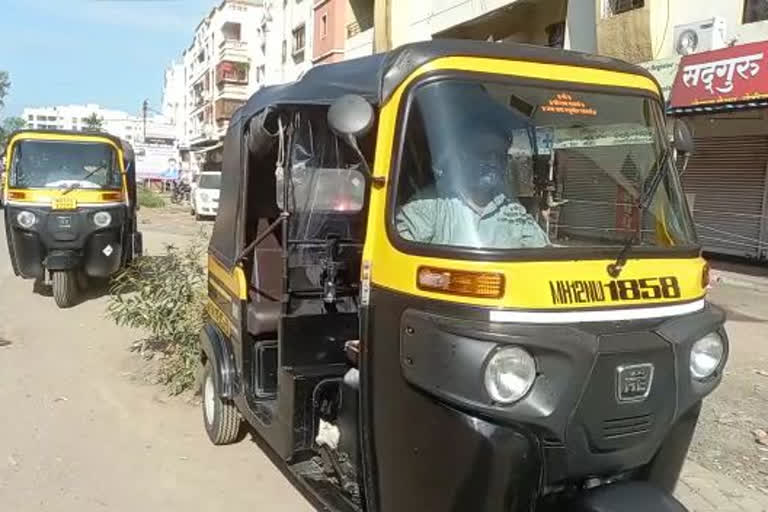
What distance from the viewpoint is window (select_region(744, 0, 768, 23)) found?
12.0 m

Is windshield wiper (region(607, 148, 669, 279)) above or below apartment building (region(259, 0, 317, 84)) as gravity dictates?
below

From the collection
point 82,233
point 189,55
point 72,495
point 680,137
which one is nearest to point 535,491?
point 680,137

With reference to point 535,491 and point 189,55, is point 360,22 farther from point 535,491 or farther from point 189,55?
point 189,55

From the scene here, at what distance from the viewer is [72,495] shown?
4.19 metres

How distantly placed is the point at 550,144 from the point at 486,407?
1.20 m

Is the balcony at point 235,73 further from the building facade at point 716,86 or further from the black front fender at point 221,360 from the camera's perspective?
the black front fender at point 221,360

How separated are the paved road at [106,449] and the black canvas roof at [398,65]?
2.30 meters

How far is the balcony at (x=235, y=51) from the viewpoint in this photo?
52.8 m

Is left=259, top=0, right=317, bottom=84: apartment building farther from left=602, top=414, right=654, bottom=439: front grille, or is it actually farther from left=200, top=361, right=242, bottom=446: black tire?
left=602, top=414, right=654, bottom=439: front grille

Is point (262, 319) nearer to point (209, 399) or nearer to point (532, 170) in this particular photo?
point (209, 399)

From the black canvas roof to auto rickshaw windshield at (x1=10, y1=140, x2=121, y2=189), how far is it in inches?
288

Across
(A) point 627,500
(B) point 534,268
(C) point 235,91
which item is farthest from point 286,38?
(A) point 627,500

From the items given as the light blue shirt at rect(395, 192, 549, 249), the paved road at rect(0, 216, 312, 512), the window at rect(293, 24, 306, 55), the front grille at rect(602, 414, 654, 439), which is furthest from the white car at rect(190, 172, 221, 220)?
the front grille at rect(602, 414, 654, 439)

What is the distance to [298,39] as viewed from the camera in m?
37.9
